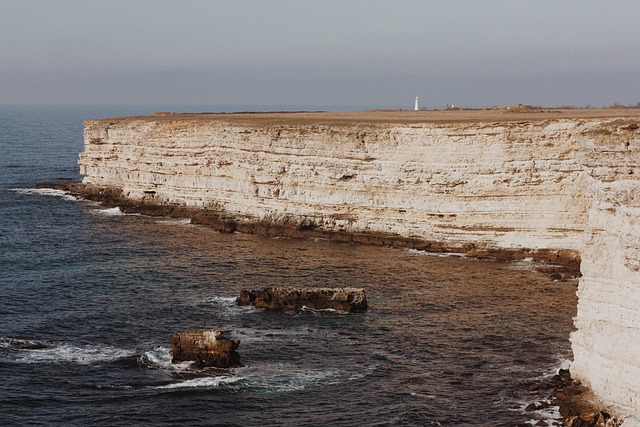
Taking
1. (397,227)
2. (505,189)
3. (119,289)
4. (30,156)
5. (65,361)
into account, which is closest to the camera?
(65,361)

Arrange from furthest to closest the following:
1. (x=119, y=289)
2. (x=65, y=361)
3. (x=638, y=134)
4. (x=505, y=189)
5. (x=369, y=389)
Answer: (x=505, y=189)
(x=119, y=289)
(x=65, y=361)
(x=369, y=389)
(x=638, y=134)

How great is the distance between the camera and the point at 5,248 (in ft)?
176

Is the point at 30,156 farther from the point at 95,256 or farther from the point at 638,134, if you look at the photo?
the point at 638,134

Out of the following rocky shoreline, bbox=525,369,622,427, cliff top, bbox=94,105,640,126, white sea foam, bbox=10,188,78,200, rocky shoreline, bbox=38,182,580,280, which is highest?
cliff top, bbox=94,105,640,126

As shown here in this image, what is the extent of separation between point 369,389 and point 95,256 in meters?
26.4

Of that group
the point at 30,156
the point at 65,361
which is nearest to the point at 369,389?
the point at 65,361

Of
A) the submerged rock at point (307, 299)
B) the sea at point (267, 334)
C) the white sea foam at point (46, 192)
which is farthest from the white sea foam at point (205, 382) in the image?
the white sea foam at point (46, 192)

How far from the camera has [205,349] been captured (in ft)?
106

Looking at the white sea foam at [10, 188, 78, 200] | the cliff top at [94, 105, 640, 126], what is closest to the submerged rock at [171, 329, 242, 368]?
the cliff top at [94, 105, 640, 126]

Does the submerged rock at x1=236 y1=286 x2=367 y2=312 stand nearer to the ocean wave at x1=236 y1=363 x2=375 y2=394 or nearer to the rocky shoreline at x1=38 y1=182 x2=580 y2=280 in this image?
the ocean wave at x1=236 y1=363 x2=375 y2=394

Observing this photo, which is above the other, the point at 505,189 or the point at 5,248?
the point at 505,189

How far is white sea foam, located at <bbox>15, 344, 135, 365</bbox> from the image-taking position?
3303 centimetres

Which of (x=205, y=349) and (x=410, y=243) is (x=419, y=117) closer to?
(x=410, y=243)

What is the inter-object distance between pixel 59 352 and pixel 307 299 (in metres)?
11.8
